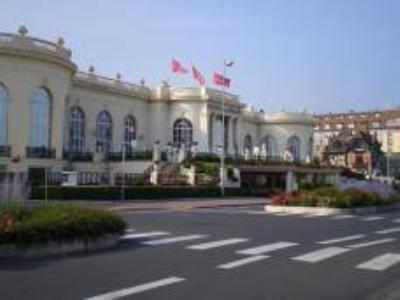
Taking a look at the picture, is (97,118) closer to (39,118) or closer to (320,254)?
(39,118)

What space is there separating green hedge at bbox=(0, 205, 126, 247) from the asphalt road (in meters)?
0.59

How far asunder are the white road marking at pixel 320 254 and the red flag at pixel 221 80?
4877cm

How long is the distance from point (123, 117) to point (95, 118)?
5.04 meters

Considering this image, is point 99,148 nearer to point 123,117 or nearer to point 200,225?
point 123,117

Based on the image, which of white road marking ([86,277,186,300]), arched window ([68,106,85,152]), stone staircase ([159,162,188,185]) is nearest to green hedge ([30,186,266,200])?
stone staircase ([159,162,188,185])

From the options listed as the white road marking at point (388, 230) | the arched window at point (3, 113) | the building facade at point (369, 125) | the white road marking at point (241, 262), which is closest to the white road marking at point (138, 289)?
the white road marking at point (241, 262)

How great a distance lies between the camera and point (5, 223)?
14328 mm

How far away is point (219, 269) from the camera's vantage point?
13211mm

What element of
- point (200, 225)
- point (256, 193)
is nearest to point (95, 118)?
point (256, 193)

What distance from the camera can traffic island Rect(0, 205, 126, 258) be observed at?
1427cm

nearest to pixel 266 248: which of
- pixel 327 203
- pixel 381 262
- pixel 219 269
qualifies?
pixel 381 262

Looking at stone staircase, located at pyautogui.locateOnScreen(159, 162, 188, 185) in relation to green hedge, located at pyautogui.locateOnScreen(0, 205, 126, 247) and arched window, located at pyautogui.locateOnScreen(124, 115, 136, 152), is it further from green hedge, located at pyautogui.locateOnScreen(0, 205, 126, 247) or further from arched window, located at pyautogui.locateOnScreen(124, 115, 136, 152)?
green hedge, located at pyautogui.locateOnScreen(0, 205, 126, 247)

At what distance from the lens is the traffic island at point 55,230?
14.3 metres

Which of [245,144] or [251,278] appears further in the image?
[245,144]
